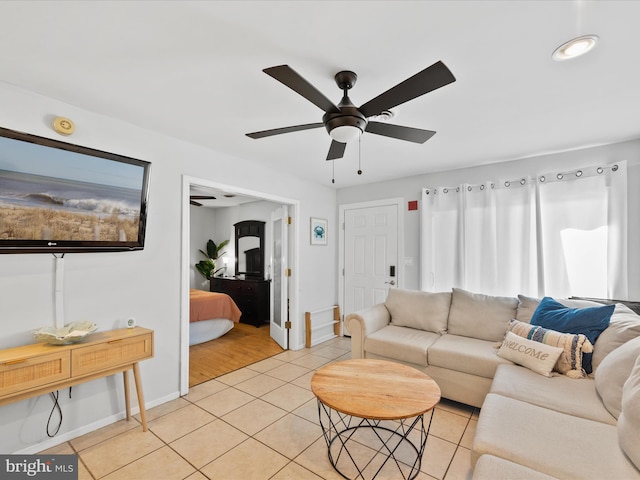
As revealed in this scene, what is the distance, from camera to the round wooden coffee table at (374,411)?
1689mm

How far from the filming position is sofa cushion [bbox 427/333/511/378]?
96.4 inches

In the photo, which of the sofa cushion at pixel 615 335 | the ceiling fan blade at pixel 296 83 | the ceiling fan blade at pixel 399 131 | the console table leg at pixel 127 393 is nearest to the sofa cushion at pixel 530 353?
the sofa cushion at pixel 615 335

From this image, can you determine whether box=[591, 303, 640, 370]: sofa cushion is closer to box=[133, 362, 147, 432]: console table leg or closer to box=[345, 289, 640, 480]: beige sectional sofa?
box=[345, 289, 640, 480]: beige sectional sofa

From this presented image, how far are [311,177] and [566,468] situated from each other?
3.74m

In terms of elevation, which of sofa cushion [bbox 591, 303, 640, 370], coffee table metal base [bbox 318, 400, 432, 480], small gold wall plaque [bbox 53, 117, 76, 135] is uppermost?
small gold wall plaque [bbox 53, 117, 76, 135]

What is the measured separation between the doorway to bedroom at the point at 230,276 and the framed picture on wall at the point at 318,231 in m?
0.39

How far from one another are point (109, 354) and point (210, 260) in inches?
187

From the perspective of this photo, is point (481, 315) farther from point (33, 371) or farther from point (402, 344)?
point (33, 371)

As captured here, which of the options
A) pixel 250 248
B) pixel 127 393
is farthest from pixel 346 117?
pixel 250 248

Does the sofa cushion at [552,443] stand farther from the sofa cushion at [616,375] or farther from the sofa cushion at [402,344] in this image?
the sofa cushion at [402,344]

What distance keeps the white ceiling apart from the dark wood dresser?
331 cm

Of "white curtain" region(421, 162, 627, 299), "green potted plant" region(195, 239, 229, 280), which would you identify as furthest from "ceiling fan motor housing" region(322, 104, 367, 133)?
"green potted plant" region(195, 239, 229, 280)

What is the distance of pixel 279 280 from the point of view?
449 cm

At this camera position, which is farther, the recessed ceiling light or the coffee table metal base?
the coffee table metal base
